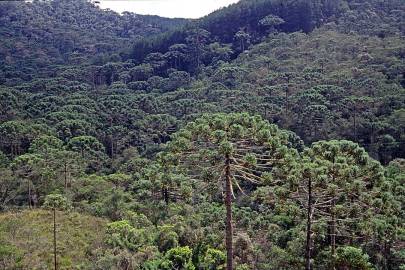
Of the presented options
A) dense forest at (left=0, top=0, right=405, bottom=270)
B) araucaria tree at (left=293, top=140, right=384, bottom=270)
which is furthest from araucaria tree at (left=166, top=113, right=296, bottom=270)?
araucaria tree at (left=293, top=140, right=384, bottom=270)

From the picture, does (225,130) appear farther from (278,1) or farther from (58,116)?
(278,1)

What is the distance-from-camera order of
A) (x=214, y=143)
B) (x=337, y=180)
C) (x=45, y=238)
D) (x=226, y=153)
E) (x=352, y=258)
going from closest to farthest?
1. (x=226, y=153)
2. (x=214, y=143)
3. (x=337, y=180)
4. (x=352, y=258)
5. (x=45, y=238)

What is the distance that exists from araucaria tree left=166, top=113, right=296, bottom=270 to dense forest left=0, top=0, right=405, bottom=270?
2.4 inches

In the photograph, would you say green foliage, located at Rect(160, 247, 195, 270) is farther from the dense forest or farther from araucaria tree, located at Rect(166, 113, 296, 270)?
araucaria tree, located at Rect(166, 113, 296, 270)

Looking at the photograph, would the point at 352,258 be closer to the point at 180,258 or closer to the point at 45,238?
the point at 180,258

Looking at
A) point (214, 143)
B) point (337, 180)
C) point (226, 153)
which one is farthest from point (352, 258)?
point (226, 153)

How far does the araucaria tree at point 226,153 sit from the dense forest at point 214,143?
0.20 ft

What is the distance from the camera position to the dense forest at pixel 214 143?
2038 centimetres

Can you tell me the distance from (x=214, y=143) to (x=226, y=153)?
42.1 inches

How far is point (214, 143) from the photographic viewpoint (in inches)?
686

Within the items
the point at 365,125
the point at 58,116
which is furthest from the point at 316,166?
the point at 58,116

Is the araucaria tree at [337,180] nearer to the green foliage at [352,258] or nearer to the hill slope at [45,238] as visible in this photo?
the green foliage at [352,258]

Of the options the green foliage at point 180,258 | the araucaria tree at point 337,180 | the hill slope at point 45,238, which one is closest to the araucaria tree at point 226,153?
the araucaria tree at point 337,180

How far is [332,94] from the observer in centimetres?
6738
